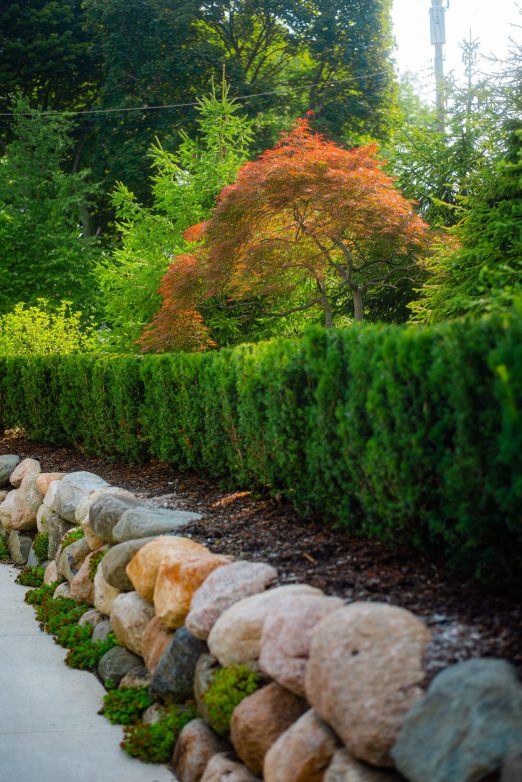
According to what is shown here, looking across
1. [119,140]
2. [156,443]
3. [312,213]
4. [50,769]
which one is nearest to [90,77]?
[119,140]

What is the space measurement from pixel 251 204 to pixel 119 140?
45.7 feet

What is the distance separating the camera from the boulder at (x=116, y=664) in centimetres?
506

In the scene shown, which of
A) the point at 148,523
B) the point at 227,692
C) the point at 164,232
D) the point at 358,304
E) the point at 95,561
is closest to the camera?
the point at 227,692

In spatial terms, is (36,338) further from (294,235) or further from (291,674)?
(291,674)

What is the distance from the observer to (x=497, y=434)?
345 cm

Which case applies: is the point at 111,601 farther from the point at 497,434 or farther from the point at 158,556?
the point at 497,434

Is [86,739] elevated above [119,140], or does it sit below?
below

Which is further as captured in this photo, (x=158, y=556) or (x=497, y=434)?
(x=158, y=556)

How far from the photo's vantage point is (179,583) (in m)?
4.52

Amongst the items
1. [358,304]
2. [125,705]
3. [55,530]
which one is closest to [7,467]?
[55,530]

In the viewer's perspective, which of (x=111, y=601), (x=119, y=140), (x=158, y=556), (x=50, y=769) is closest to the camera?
(x=50, y=769)

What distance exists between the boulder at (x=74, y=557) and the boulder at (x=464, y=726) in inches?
172

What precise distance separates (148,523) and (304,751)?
283 cm

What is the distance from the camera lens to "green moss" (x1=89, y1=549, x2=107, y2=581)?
623 cm
